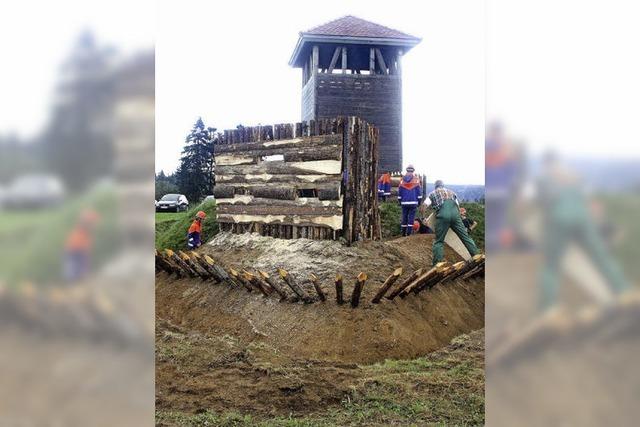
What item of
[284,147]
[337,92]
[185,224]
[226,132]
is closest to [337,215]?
[284,147]

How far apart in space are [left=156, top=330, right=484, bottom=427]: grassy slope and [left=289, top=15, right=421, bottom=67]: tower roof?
54.4 ft

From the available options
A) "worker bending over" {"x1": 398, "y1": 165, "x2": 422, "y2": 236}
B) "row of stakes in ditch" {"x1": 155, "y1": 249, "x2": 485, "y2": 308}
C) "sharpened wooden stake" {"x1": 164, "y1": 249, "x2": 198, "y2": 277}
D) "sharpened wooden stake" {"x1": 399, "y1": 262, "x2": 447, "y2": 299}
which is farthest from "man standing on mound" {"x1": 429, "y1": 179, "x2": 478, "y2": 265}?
"sharpened wooden stake" {"x1": 164, "y1": 249, "x2": 198, "y2": 277}

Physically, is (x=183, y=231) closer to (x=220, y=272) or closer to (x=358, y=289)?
(x=220, y=272)

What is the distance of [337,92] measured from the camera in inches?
854

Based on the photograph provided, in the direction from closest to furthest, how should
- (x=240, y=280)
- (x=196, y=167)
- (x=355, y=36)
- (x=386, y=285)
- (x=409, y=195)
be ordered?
(x=386, y=285)
(x=240, y=280)
(x=409, y=195)
(x=355, y=36)
(x=196, y=167)

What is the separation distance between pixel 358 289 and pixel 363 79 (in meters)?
15.2

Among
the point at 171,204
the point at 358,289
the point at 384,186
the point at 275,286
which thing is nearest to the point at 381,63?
the point at 384,186

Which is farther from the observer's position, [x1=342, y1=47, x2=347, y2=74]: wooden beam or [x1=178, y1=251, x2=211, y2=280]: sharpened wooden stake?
[x1=342, y1=47, x2=347, y2=74]: wooden beam
